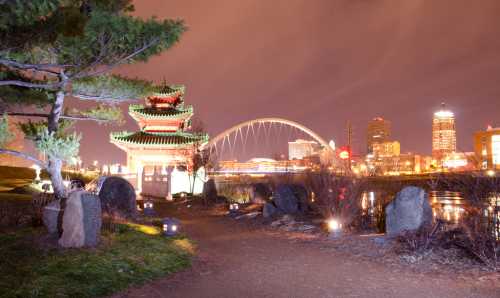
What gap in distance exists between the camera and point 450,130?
107375 millimetres

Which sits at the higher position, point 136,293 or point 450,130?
point 450,130

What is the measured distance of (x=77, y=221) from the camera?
32.2ft

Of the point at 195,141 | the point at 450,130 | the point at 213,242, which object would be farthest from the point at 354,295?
the point at 450,130

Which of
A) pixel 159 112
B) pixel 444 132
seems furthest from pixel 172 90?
pixel 444 132

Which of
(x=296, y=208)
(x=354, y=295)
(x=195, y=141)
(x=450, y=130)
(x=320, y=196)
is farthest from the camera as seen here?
(x=450, y=130)

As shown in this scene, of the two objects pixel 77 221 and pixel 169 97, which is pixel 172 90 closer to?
pixel 169 97

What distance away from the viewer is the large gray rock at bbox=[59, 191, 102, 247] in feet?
32.2

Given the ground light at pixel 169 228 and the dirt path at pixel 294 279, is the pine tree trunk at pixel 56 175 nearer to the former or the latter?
the ground light at pixel 169 228

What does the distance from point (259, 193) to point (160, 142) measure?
15.0 metres

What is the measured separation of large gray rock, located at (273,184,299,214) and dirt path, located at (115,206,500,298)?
245 inches

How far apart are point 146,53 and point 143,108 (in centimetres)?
3183

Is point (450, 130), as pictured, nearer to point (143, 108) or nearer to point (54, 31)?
point (143, 108)

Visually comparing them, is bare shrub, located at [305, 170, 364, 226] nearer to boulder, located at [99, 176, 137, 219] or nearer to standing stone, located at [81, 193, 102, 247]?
standing stone, located at [81, 193, 102, 247]

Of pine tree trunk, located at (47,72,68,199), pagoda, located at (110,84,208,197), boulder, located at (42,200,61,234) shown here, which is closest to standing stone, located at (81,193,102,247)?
boulder, located at (42,200,61,234)
